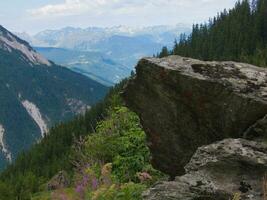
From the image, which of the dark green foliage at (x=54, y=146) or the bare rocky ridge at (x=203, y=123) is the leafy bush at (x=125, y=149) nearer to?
the bare rocky ridge at (x=203, y=123)

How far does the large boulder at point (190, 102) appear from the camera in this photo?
1155 centimetres

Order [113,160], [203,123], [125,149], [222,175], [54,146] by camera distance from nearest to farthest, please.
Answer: [222,175] < [203,123] < [125,149] < [113,160] < [54,146]

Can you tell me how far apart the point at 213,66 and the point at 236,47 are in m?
161

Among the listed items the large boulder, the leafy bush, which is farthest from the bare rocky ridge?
the leafy bush

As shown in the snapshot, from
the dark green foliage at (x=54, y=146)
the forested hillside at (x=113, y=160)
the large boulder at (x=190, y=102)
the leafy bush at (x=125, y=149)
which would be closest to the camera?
the forested hillside at (x=113, y=160)

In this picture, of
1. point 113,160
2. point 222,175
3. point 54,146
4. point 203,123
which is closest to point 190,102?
point 203,123

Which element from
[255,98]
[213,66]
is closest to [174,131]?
[213,66]

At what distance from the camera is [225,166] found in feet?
30.9

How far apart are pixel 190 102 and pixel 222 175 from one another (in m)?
3.72

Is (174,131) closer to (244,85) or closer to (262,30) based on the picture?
(244,85)

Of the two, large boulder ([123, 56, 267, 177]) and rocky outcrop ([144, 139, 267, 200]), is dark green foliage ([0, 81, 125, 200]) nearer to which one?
large boulder ([123, 56, 267, 177])

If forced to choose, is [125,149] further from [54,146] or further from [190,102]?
[54,146]

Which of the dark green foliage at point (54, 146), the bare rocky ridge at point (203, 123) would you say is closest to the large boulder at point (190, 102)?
the bare rocky ridge at point (203, 123)

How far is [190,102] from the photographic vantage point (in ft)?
41.9
